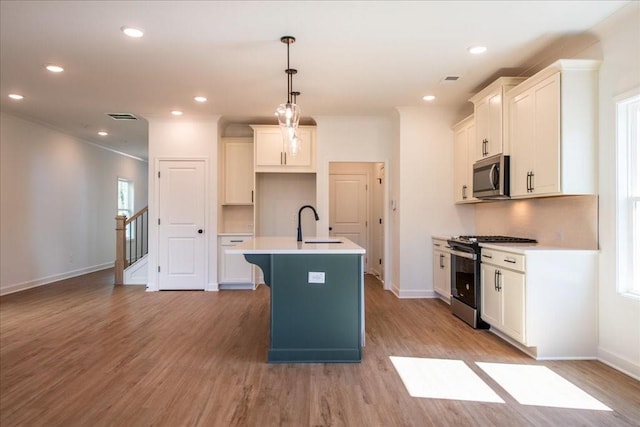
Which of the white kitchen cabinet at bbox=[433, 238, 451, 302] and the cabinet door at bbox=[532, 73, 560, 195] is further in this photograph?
the white kitchen cabinet at bbox=[433, 238, 451, 302]

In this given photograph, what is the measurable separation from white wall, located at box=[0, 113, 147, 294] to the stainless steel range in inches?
245

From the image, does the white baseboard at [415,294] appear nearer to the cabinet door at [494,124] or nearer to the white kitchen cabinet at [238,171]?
the cabinet door at [494,124]

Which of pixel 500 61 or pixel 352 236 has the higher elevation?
pixel 500 61

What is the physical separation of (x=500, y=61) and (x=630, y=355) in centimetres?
276

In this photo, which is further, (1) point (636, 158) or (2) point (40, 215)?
(2) point (40, 215)

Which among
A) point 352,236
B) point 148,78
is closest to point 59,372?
point 148,78

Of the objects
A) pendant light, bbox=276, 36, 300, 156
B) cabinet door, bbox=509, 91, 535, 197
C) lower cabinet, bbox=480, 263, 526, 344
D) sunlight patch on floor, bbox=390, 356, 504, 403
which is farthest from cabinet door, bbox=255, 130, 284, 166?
sunlight patch on floor, bbox=390, 356, 504, 403

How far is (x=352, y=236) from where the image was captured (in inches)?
297

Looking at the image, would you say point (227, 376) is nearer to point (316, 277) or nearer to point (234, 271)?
point (316, 277)

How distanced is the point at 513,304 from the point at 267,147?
13.3 ft

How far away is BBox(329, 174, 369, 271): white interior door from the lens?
7.46 meters

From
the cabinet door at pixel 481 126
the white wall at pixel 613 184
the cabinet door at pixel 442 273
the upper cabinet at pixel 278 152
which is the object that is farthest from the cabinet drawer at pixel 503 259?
the upper cabinet at pixel 278 152

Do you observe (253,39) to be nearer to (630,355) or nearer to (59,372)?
(59,372)

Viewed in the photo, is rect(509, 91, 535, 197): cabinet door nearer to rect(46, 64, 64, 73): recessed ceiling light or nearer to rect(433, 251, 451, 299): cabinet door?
rect(433, 251, 451, 299): cabinet door
